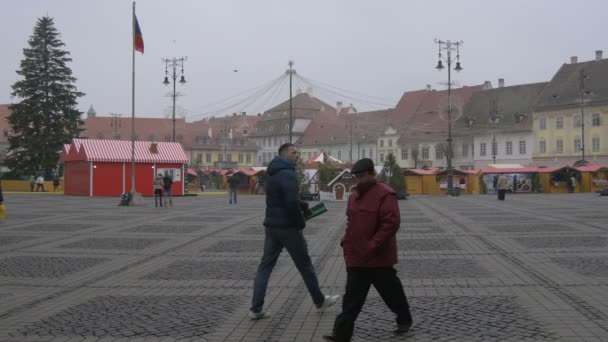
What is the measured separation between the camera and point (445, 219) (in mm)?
21344

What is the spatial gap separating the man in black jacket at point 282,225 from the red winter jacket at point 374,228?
1124 mm

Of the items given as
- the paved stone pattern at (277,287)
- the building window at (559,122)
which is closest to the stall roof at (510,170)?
the building window at (559,122)

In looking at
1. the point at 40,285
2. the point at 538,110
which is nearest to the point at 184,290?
the point at 40,285

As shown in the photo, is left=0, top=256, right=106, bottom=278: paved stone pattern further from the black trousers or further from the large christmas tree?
the large christmas tree

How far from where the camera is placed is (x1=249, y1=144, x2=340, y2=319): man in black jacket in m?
7.03

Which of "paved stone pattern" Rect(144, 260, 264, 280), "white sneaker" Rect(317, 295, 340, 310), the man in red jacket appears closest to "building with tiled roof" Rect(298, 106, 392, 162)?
"paved stone pattern" Rect(144, 260, 264, 280)

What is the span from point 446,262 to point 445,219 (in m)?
10.4

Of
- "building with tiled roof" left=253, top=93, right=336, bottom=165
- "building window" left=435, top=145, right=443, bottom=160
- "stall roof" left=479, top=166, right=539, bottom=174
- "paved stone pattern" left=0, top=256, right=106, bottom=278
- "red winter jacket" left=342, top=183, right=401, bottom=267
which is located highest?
"building with tiled roof" left=253, top=93, right=336, bottom=165

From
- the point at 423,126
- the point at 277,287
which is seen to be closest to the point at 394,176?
the point at 277,287

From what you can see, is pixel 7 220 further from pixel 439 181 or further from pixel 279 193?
pixel 439 181

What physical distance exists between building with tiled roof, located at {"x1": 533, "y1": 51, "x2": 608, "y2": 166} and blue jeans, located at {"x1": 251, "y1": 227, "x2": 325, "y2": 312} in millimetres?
69980

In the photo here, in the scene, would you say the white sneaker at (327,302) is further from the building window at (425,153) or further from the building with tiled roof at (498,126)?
the building window at (425,153)

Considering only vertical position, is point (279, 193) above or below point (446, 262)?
above

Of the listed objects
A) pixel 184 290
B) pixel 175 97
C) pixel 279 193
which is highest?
pixel 175 97
